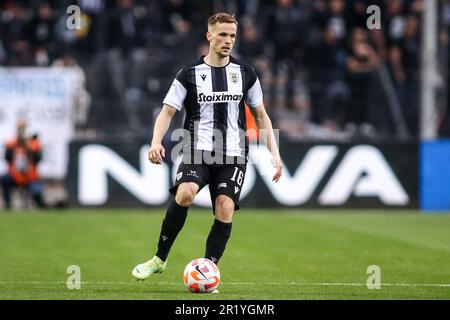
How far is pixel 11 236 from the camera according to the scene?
52.4ft

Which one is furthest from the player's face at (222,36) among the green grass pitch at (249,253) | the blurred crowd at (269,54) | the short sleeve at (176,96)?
the blurred crowd at (269,54)

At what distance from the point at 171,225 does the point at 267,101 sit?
1347 cm

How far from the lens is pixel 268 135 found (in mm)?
9922

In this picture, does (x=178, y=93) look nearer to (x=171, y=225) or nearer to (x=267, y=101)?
(x=171, y=225)

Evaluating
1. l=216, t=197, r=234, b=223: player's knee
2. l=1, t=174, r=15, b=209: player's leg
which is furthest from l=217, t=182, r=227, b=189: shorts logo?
l=1, t=174, r=15, b=209: player's leg

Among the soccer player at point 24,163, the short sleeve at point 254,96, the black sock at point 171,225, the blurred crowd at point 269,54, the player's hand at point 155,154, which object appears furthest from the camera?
the blurred crowd at point 269,54

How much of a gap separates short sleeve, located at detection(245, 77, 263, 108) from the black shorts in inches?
23.2

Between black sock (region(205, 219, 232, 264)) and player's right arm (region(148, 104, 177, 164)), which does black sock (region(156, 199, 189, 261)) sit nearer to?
black sock (region(205, 219, 232, 264))

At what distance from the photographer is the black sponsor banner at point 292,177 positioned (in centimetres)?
2150

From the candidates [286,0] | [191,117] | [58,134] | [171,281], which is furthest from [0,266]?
[286,0]

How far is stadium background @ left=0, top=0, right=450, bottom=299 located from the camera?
21.5 m

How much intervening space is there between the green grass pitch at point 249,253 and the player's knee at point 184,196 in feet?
2.64

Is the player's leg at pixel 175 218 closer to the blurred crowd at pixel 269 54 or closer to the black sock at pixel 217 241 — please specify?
the black sock at pixel 217 241

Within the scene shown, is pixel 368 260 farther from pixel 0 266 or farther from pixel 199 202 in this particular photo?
pixel 199 202
